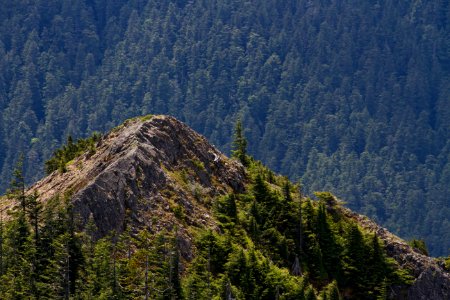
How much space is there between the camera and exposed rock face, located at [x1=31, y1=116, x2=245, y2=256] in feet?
394

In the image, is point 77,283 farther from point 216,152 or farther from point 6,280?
point 216,152

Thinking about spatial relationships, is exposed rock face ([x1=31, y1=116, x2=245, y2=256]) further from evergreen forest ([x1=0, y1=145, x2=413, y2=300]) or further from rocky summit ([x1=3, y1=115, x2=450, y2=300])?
evergreen forest ([x1=0, y1=145, x2=413, y2=300])

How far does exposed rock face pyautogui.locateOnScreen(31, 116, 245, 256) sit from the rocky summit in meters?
0.10

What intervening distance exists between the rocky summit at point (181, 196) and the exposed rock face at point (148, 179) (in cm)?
10

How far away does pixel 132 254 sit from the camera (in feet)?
379

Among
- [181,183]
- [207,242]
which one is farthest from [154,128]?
[207,242]

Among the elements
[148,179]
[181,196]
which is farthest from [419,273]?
[148,179]

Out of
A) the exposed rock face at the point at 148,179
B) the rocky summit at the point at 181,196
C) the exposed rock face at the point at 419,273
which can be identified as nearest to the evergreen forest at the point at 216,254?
the rocky summit at the point at 181,196

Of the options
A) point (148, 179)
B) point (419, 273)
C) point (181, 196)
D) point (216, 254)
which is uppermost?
point (148, 179)

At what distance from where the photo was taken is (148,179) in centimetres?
12588

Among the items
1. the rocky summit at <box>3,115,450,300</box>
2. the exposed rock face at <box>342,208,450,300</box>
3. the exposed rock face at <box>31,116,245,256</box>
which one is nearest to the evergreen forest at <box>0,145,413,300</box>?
the rocky summit at <box>3,115,450,300</box>

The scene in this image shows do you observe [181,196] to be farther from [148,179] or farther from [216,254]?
[216,254]

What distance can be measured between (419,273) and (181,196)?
91.3 feet

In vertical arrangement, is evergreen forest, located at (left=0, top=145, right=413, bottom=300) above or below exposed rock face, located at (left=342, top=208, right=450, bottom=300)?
above
